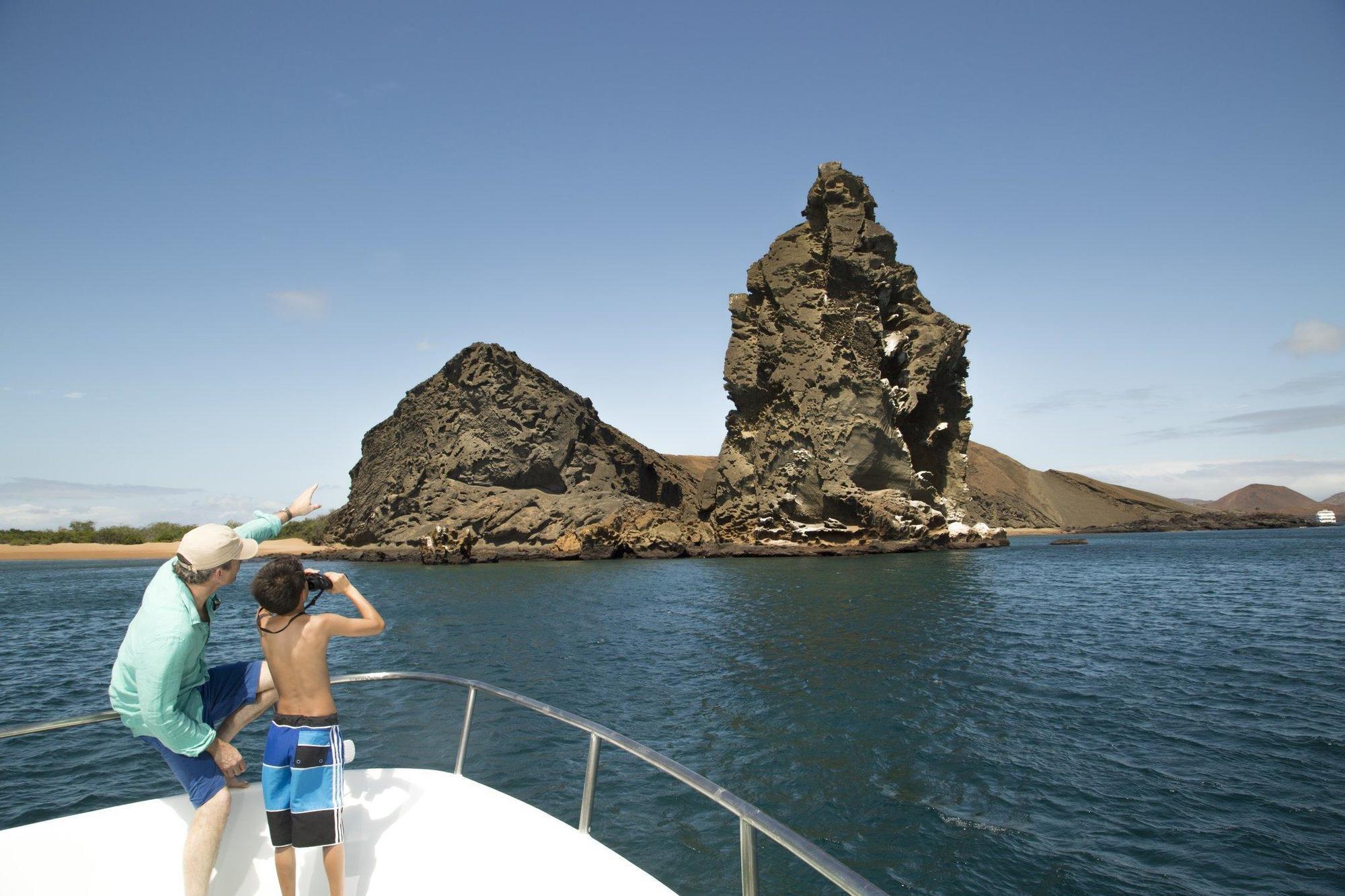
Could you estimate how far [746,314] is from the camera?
56062 millimetres

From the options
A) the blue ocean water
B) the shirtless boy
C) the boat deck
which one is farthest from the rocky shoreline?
the shirtless boy

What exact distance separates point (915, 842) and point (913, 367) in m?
51.3

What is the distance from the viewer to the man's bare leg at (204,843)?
2.74 metres

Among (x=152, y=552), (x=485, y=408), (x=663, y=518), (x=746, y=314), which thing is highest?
(x=746, y=314)

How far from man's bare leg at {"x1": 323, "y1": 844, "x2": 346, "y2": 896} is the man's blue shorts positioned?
1.79 ft

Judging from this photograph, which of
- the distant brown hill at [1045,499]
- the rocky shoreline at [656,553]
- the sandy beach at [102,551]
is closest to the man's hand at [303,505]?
the rocky shoreline at [656,553]

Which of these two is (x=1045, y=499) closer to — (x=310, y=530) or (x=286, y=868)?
(x=310, y=530)

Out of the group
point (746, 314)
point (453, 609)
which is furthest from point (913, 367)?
point (453, 609)

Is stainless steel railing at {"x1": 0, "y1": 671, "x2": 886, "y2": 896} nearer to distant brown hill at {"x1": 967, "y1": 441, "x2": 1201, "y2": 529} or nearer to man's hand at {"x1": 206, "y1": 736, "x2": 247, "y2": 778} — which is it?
man's hand at {"x1": 206, "y1": 736, "x2": 247, "y2": 778}

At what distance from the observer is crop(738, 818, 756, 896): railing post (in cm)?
187

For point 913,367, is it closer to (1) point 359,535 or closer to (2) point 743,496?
(2) point 743,496

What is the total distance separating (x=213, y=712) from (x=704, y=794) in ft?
7.33

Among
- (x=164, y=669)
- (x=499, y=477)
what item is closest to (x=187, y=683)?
(x=164, y=669)

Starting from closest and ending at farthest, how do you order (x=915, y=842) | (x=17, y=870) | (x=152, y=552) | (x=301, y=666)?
(x=17, y=870), (x=301, y=666), (x=915, y=842), (x=152, y=552)
